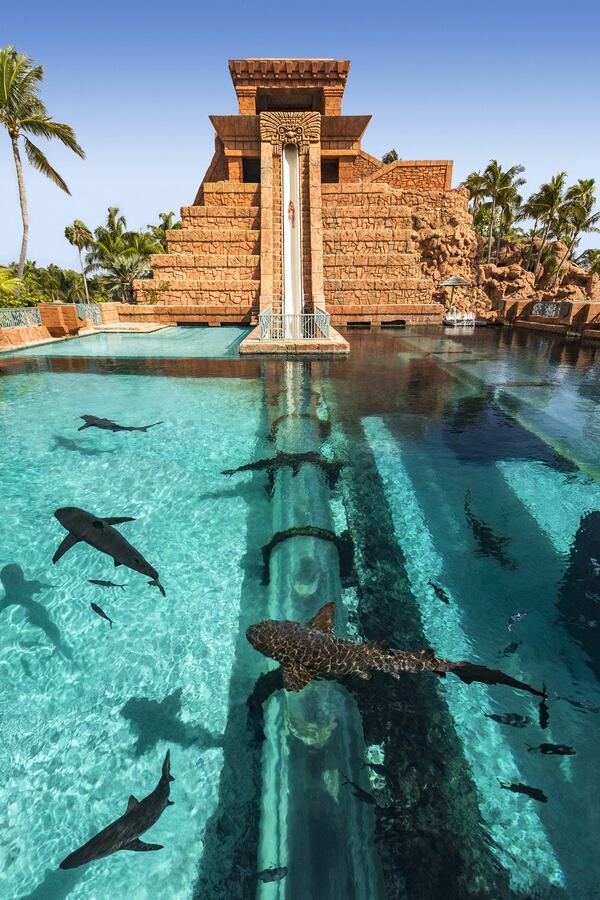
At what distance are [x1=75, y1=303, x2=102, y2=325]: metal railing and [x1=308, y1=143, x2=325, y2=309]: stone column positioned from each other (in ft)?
38.6

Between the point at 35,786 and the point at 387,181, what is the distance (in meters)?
36.9

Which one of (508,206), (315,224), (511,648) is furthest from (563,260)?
(511,648)

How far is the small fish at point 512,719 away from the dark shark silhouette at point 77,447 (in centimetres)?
653

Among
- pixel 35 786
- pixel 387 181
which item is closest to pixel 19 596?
pixel 35 786

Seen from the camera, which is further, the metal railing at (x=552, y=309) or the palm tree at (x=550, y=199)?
the palm tree at (x=550, y=199)

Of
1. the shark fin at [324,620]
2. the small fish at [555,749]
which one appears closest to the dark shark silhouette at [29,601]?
the shark fin at [324,620]

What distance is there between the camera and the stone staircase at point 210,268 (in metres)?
24.5

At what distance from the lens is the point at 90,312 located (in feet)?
72.8

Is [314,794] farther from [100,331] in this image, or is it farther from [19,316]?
[100,331]

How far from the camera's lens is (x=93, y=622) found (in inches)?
150

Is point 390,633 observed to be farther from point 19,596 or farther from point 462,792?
point 19,596

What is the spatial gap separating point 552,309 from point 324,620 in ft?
81.2

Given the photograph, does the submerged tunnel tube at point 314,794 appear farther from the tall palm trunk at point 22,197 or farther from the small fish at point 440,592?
the tall palm trunk at point 22,197

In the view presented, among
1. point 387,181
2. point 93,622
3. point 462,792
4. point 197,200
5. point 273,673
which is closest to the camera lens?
point 462,792
